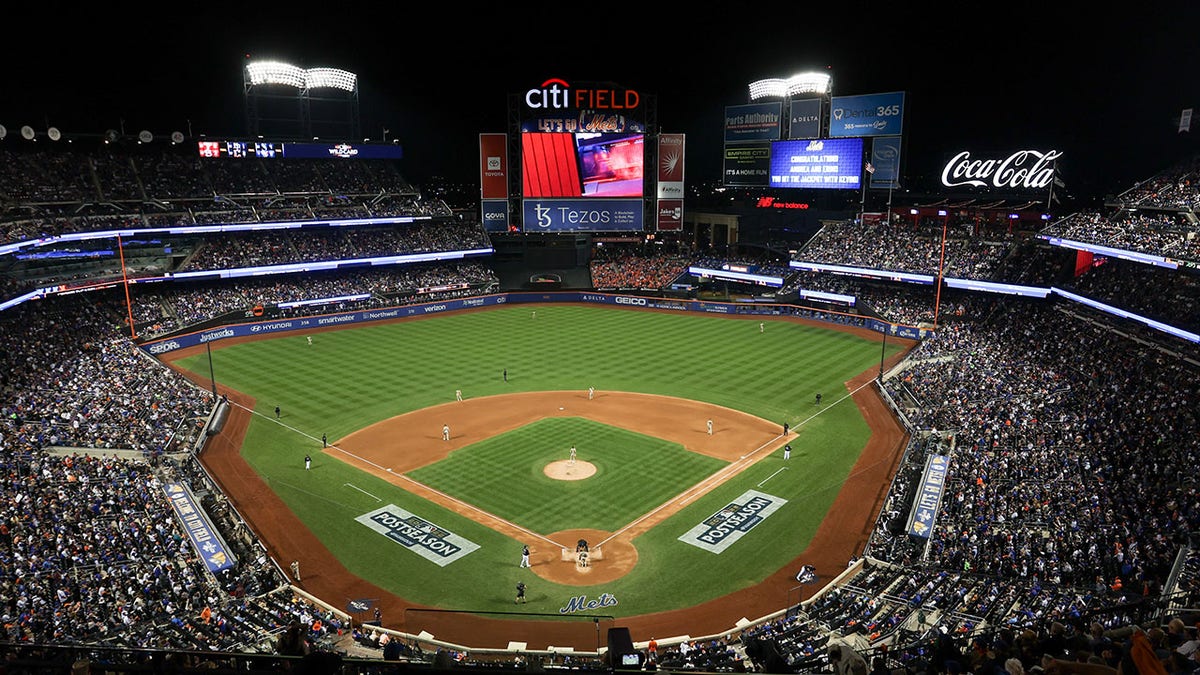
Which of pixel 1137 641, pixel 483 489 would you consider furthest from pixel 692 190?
pixel 1137 641

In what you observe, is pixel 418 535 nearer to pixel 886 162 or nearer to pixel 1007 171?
pixel 1007 171

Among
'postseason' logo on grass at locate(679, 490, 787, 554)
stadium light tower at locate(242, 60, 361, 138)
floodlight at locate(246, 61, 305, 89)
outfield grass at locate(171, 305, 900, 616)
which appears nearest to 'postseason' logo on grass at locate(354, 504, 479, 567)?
outfield grass at locate(171, 305, 900, 616)

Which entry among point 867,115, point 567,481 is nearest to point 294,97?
point 867,115

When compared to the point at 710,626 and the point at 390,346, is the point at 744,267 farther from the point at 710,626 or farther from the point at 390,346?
the point at 710,626

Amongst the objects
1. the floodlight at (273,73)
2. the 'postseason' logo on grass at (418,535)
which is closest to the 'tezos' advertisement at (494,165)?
the floodlight at (273,73)

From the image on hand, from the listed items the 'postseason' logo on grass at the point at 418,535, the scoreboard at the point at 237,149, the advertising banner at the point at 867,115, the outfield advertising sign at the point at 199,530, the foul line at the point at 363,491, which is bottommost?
the 'postseason' logo on grass at the point at 418,535

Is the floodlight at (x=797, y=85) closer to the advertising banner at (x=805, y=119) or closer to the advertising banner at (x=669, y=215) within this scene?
the advertising banner at (x=805, y=119)
